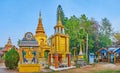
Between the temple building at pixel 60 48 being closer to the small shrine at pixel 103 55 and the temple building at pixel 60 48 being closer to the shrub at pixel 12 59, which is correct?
the shrub at pixel 12 59

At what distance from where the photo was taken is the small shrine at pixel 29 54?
72.0 feet

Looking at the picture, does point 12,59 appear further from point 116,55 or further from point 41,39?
point 41,39

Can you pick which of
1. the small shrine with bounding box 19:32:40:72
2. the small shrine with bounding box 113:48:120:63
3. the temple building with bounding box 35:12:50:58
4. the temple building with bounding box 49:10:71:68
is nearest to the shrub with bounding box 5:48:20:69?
the small shrine with bounding box 19:32:40:72

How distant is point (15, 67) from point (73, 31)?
25.5m

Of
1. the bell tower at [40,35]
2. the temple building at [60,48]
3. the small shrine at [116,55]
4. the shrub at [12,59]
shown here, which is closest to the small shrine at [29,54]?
the shrub at [12,59]

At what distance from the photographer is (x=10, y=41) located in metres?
47.0

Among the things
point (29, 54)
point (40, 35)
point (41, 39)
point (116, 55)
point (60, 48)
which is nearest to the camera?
point (29, 54)

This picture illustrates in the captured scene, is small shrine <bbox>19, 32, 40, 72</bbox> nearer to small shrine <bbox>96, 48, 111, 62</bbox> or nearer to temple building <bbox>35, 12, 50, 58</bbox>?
small shrine <bbox>96, 48, 111, 62</bbox>

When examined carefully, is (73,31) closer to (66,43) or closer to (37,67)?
(66,43)

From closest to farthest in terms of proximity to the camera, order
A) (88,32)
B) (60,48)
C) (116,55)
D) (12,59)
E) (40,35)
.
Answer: (12,59) → (60,48) → (116,55) → (40,35) → (88,32)

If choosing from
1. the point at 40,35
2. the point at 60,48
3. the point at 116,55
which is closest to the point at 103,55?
the point at 116,55

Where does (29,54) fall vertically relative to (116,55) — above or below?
above

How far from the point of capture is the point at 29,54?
2339 cm

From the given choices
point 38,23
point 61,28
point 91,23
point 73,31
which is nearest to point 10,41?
point 38,23
